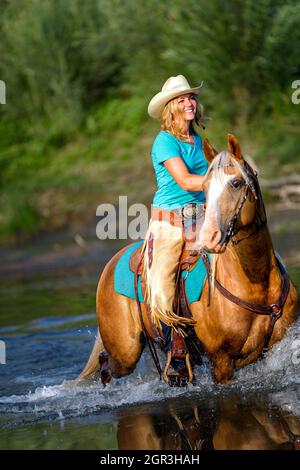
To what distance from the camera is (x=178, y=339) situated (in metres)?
7.25

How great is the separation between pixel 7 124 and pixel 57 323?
12467mm

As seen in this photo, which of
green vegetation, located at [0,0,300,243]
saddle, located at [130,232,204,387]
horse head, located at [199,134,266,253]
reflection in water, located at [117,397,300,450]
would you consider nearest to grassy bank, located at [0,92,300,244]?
green vegetation, located at [0,0,300,243]

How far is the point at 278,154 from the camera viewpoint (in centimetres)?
1781

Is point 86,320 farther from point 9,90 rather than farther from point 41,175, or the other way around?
point 9,90

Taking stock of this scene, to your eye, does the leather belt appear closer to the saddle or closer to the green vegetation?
the saddle

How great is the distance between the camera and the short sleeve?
693 centimetres

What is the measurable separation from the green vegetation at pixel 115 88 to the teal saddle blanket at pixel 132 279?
9845mm

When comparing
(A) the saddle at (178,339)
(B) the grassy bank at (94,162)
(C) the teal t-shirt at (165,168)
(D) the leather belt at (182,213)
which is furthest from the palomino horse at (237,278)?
(B) the grassy bank at (94,162)

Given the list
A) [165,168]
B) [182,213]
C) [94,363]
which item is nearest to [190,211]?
[182,213]

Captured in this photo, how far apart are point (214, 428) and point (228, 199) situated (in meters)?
1.56

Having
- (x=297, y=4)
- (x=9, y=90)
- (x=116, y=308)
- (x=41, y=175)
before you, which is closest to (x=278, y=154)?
(x=297, y=4)

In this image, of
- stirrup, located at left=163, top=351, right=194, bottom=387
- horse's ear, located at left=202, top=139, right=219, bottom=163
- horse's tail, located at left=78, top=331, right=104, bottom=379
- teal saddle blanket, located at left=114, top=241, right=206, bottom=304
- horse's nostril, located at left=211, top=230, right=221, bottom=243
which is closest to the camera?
horse's nostril, located at left=211, top=230, right=221, bottom=243

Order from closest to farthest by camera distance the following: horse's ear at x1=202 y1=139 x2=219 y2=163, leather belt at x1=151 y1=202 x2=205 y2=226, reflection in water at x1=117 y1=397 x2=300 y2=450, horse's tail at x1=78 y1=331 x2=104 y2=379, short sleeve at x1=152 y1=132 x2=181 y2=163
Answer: reflection in water at x1=117 y1=397 x2=300 y2=450
horse's ear at x1=202 y1=139 x2=219 y2=163
short sleeve at x1=152 y1=132 x2=181 y2=163
leather belt at x1=151 y1=202 x2=205 y2=226
horse's tail at x1=78 y1=331 x2=104 y2=379

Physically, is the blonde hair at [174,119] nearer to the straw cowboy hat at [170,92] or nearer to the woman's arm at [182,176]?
the straw cowboy hat at [170,92]
